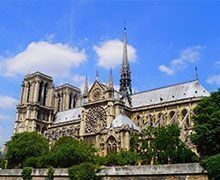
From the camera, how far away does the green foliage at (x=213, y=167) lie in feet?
76.0

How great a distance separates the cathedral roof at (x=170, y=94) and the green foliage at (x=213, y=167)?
39.3 m

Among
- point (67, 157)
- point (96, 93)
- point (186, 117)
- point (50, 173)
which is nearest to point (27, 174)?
point (50, 173)

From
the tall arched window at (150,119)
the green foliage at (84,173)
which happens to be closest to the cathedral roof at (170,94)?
the tall arched window at (150,119)

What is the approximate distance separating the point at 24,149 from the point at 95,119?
58.6ft

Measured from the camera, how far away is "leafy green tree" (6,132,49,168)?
53.0 m

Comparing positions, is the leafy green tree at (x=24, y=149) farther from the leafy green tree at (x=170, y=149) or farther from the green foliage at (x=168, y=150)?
the leafy green tree at (x=170, y=149)

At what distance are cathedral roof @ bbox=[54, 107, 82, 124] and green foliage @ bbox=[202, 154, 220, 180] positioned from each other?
2490 inches

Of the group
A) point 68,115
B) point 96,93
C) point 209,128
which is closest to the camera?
point 209,128

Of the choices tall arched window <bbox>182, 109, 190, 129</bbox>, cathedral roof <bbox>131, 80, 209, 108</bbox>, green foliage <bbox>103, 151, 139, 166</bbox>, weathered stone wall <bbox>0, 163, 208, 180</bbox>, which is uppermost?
cathedral roof <bbox>131, 80, 209, 108</bbox>

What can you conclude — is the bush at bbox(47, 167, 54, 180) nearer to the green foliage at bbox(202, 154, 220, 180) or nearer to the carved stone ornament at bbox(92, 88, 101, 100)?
the green foliage at bbox(202, 154, 220, 180)

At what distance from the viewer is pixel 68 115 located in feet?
295

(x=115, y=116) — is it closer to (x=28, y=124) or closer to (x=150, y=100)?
(x=150, y=100)

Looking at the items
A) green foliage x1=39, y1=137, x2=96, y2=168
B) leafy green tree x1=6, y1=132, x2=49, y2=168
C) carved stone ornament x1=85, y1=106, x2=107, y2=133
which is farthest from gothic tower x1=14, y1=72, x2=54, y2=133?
green foliage x1=39, y1=137, x2=96, y2=168

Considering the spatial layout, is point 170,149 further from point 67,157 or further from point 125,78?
point 125,78
